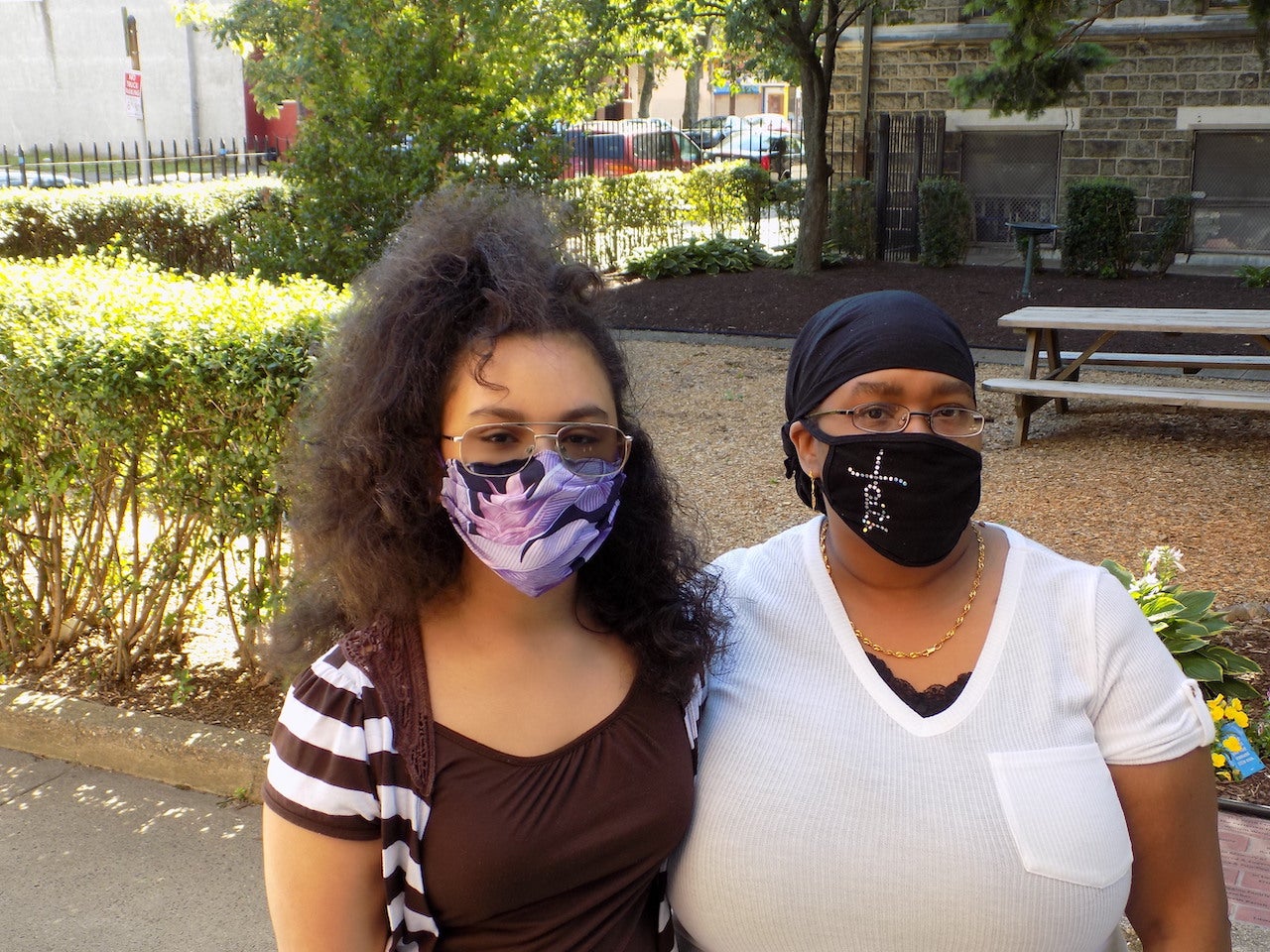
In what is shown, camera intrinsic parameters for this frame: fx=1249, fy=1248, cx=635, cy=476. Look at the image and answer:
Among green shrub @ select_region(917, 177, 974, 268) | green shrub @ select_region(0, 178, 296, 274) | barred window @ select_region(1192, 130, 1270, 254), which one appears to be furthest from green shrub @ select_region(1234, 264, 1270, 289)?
green shrub @ select_region(0, 178, 296, 274)

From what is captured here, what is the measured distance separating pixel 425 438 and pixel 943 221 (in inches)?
605

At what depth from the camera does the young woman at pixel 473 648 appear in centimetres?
164

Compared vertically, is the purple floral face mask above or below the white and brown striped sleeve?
above

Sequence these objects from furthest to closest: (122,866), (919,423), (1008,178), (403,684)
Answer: (1008,178), (122,866), (919,423), (403,684)

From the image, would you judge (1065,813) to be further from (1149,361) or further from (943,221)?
(943,221)

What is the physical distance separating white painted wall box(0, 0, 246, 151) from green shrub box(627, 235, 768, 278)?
2530cm

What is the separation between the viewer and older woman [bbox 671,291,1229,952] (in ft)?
5.67

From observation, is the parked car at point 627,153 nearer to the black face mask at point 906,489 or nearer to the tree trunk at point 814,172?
the tree trunk at point 814,172

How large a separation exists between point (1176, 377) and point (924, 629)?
26.1ft

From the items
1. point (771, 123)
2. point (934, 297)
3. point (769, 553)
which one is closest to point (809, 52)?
point (934, 297)

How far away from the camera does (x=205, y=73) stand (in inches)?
1469

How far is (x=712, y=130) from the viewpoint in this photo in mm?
38062

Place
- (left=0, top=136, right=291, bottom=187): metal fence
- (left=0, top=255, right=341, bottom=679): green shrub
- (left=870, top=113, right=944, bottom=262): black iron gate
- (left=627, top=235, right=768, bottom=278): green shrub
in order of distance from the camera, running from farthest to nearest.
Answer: (left=870, top=113, right=944, bottom=262): black iron gate < (left=627, top=235, right=768, bottom=278): green shrub < (left=0, top=136, right=291, bottom=187): metal fence < (left=0, top=255, right=341, bottom=679): green shrub

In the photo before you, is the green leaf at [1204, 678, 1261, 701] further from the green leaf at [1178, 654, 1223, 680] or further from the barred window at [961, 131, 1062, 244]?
the barred window at [961, 131, 1062, 244]
